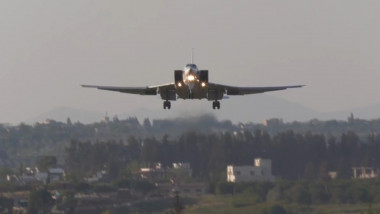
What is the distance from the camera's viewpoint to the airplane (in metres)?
75.9

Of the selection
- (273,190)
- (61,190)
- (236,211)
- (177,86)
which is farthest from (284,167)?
(177,86)

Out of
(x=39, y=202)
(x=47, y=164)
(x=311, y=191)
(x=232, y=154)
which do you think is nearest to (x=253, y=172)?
(x=232, y=154)

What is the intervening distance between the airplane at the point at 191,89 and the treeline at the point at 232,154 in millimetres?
60816

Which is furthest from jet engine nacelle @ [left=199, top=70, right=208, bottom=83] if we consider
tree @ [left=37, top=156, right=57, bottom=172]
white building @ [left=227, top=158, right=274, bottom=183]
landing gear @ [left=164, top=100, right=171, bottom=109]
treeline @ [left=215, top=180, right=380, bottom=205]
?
tree @ [left=37, top=156, right=57, bottom=172]

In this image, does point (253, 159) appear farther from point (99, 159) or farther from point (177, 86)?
point (177, 86)

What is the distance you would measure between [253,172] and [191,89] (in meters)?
76.3

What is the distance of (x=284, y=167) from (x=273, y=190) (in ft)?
59.3

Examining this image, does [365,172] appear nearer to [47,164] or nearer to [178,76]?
[47,164]

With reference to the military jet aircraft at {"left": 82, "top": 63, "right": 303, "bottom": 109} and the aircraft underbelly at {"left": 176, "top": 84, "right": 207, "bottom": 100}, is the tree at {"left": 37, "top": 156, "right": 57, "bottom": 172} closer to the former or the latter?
the military jet aircraft at {"left": 82, "top": 63, "right": 303, "bottom": 109}

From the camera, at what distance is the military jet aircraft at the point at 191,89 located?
75.9m

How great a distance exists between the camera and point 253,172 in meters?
152

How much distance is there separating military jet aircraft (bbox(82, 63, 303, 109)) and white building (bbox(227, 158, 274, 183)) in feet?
202

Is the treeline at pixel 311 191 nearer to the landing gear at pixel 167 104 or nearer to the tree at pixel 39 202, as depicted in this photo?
the tree at pixel 39 202

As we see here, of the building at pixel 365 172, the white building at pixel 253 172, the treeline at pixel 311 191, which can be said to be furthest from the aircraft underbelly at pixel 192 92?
the building at pixel 365 172
